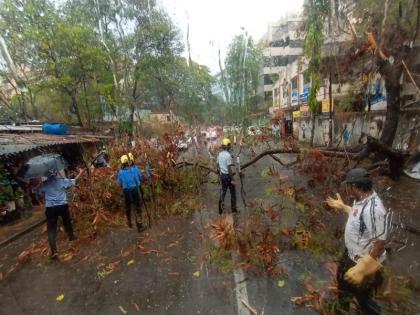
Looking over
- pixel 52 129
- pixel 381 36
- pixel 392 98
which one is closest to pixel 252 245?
pixel 381 36

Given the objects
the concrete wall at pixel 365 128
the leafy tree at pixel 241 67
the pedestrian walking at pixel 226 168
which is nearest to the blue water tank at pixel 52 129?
the pedestrian walking at pixel 226 168

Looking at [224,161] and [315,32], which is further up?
[315,32]

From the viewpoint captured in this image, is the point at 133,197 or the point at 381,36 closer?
the point at 133,197

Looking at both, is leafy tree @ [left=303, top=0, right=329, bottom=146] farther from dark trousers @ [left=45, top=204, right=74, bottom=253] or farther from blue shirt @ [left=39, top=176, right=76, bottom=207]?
dark trousers @ [left=45, top=204, right=74, bottom=253]

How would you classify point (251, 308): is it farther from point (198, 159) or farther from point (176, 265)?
point (198, 159)

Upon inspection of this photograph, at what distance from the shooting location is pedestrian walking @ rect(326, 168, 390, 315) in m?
2.34

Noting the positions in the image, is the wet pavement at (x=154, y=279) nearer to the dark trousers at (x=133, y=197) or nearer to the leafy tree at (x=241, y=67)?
the dark trousers at (x=133, y=197)

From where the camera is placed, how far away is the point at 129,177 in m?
6.19

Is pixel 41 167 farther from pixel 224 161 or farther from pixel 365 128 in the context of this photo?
pixel 365 128

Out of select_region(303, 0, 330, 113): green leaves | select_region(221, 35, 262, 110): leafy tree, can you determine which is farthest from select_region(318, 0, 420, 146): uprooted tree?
select_region(221, 35, 262, 110): leafy tree

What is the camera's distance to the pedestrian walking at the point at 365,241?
7.66 feet

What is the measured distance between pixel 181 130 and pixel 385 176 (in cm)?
721

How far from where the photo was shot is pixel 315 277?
13.0 feet

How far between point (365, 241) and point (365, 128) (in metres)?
14.1
